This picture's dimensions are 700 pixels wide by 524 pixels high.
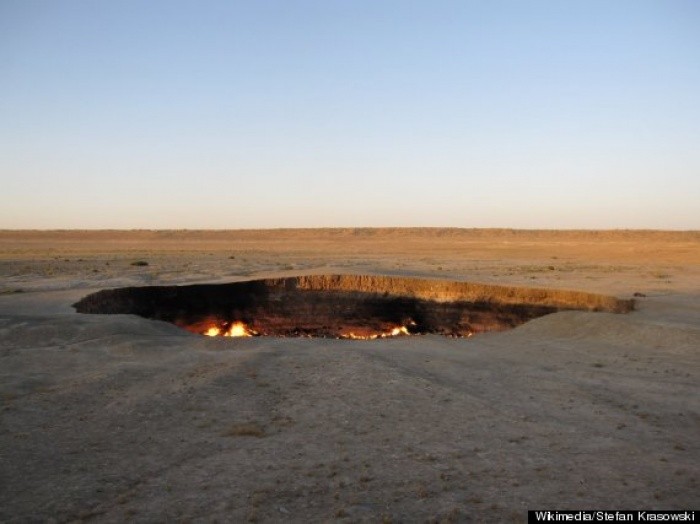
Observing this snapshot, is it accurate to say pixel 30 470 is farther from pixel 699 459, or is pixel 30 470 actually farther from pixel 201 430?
pixel 699 459

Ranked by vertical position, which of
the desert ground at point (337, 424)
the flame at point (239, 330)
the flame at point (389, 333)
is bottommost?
the flame at point (389, 333)

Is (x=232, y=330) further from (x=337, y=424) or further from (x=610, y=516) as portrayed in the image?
(x=610, y=516)

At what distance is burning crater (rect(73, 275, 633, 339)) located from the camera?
12.5 meters

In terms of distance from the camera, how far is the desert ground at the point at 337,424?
374cm

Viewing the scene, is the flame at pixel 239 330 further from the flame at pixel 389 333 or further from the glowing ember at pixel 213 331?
the flame at pixel 389 333

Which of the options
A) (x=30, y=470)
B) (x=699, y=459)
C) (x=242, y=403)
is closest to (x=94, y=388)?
(x=242, y=403)

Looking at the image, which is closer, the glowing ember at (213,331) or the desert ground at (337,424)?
the desert ground at (337,424)

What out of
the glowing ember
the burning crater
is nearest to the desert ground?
the burning crater

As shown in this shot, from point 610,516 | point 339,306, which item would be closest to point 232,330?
point 339,306

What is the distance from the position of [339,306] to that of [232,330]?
98.0 inches

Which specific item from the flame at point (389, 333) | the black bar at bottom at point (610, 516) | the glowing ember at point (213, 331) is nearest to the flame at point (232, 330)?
the glowing ember at point (213, 331)

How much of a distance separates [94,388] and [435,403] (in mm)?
3487

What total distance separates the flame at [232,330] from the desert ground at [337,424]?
3162 millimetres

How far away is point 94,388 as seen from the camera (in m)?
6.19
